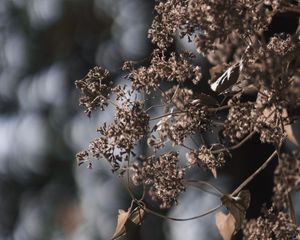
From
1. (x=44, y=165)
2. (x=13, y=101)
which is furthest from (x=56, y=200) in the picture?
(x=13, y=101)

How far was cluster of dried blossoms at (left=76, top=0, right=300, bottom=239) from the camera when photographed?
19.4 inches

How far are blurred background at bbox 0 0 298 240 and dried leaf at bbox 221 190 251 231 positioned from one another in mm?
860

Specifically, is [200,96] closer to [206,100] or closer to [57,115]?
[206,100]

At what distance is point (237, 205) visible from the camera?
0.62m

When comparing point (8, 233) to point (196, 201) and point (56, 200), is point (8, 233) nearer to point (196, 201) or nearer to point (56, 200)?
point (56, 200)

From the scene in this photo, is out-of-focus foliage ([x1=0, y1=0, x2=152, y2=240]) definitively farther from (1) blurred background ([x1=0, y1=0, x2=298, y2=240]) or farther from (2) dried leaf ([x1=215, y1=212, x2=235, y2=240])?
(2) dried leaf ([x1=215, y1=212, x2=235, y2=240])

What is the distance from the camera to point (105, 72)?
2.05ft

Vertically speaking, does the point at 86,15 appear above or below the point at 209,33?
below

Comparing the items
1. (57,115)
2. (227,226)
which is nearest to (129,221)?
(227,226)

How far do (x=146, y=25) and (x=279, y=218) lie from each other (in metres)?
1.09

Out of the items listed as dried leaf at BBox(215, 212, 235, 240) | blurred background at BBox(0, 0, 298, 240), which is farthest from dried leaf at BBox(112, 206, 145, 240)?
blurred background at BBox(0, 0, 298, 240)

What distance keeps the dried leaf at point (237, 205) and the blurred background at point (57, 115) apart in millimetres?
860

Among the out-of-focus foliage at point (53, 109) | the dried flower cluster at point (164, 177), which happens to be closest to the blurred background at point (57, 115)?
the out-of-focus foliage at point (53, 109)

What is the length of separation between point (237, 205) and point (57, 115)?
117 centimetres
